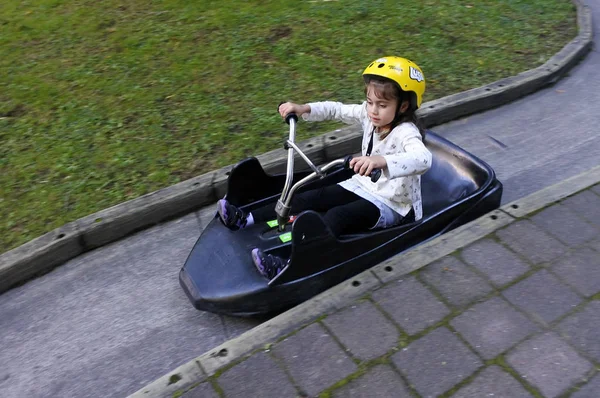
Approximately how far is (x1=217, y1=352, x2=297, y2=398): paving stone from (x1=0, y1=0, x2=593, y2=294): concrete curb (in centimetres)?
147

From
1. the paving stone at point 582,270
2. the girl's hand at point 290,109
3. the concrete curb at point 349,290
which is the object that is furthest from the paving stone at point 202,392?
the paving stone at point 582,270

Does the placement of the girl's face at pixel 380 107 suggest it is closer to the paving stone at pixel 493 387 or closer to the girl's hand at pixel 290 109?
the girl's hand at pixel 290 109

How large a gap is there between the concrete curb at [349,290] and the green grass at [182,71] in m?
1.52

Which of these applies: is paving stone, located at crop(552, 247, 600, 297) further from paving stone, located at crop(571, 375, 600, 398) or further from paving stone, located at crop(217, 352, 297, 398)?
paving stone, located at crop(217, 352, 297, 398)

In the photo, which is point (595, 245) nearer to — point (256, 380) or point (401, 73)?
point (401, 73)

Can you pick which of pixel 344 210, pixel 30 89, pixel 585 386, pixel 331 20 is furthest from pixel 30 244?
pixel 331 20

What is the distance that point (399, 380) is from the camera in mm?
2100

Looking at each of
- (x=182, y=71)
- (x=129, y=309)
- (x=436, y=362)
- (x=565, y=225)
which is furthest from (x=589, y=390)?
(x=182, y=71)

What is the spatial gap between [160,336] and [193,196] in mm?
1063

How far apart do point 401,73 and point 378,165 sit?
1.74 feet

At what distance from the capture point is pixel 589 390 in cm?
200

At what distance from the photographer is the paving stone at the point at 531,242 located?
262 cm

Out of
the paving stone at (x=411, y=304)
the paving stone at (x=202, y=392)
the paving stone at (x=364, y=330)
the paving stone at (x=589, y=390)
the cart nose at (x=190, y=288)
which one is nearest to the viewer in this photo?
the paving stone at (x=589, y=390)

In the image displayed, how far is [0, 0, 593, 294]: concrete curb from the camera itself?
10.0 ft
